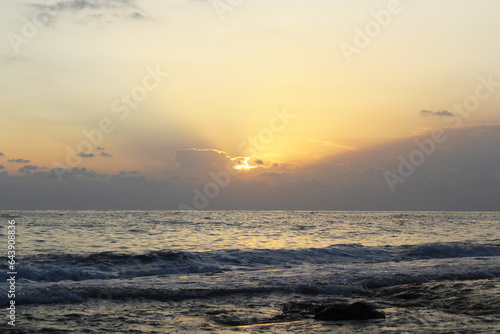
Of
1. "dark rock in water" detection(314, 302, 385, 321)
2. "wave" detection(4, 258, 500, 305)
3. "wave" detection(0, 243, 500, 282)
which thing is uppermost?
"dark rock in water" detection(314, 302, 385, 321)

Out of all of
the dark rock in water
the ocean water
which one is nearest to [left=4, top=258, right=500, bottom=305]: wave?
the ocean water

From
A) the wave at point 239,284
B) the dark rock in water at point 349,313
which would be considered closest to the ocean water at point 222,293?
the wave at point 239,284

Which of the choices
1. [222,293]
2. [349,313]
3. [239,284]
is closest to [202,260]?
[239,284]

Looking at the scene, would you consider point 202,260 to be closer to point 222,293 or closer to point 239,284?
point 239,284

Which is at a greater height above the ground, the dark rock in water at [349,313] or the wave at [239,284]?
the dark rock in water at [349,313]

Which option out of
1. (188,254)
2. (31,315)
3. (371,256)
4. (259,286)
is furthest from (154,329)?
(371,256)

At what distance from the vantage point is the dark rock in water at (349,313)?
34.9 feet

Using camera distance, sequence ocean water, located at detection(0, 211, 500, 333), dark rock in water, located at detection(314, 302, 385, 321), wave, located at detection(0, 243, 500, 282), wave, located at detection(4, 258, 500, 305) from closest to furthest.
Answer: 1. ocean water, located at detection(0, 211, 500, 333)
2. dark rock in water, located at detection(314, 302, 385, 321)
3. wave, located at detection(4, 258, 500, 305)
4. wave, located at detection(0, 243, 500, 282)

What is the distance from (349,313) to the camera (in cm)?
1070

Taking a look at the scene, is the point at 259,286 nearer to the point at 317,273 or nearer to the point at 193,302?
the point at 193,302

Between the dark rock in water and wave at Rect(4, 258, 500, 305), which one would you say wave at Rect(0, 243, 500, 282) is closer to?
wave at Rect(4, 258, 500, 305)

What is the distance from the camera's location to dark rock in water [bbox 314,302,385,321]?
10.6 meters

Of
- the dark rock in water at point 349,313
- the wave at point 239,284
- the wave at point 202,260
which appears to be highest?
the dark rock in water at point 349,313

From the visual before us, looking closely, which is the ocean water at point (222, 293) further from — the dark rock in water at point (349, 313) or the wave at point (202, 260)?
the dark rock in water at point (349, 313)
